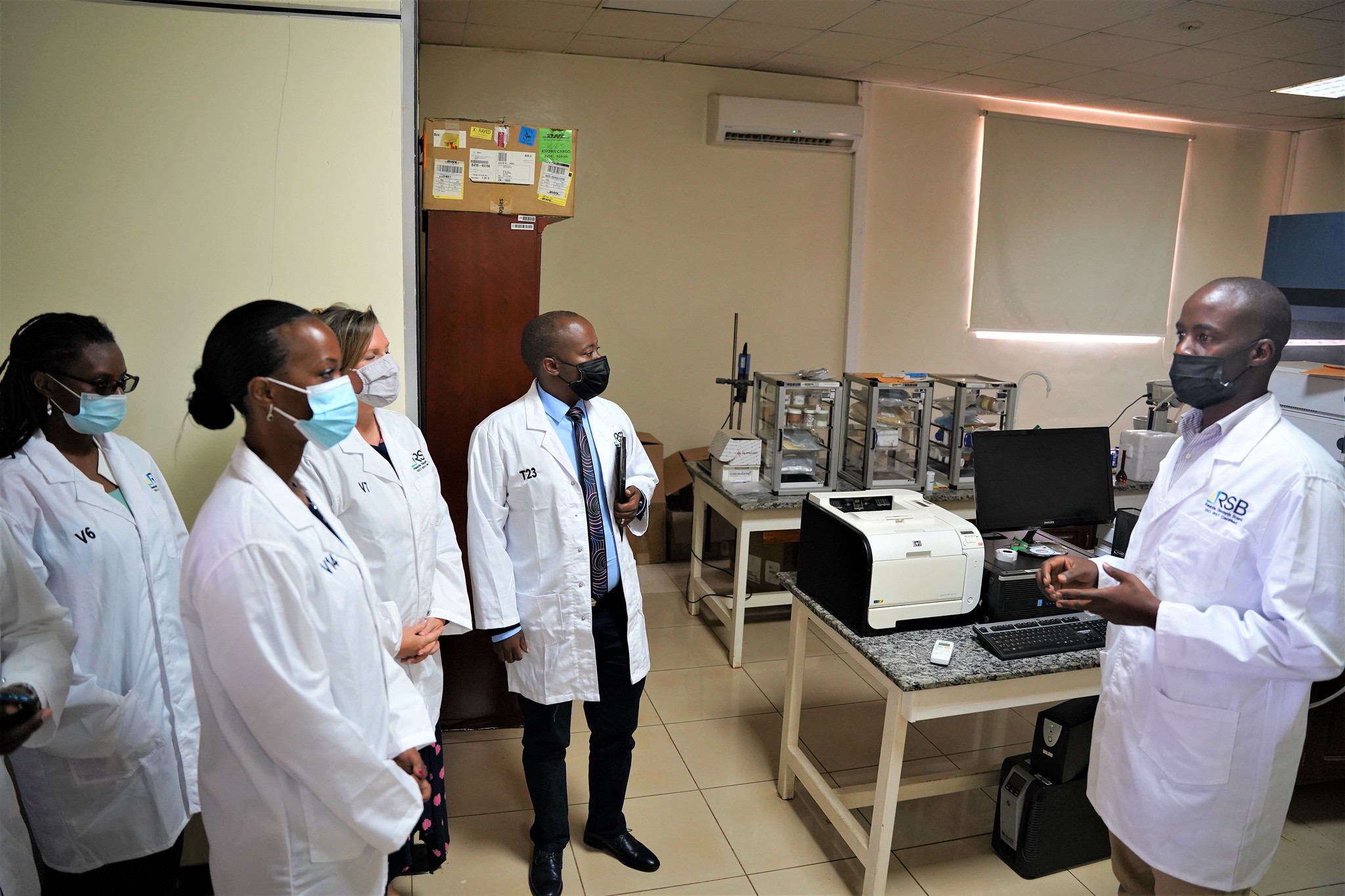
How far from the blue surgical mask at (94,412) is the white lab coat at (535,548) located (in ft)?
2.78

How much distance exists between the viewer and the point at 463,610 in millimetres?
2188

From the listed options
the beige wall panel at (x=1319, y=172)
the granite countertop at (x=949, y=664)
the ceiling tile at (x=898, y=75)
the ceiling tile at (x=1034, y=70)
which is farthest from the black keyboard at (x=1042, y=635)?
the beige wall panel at (x=1319, y=172)

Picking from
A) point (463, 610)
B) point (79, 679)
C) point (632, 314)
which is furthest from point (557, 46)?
point (79, 679)

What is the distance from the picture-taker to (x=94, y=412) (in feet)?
5.39

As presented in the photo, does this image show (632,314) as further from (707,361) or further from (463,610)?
(463,610)

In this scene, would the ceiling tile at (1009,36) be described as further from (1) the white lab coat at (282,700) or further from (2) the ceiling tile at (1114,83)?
(1) the white lab coat at (282,700)

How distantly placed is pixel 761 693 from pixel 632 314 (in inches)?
102

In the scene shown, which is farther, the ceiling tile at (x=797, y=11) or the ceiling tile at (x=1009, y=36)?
the ceiling tile at (x=1009, y=36)

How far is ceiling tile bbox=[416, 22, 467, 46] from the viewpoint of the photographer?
416 centimetres

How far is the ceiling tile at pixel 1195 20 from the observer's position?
145 inches

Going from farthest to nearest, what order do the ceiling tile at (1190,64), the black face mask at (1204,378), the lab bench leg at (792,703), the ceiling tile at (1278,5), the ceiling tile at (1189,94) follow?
the ceiling tile at (1189,94), the ceiling tile at (1190,64), the ceiling tile at (1278,5), the lab bench leg at (792,703), the black face mask at (1204,378)

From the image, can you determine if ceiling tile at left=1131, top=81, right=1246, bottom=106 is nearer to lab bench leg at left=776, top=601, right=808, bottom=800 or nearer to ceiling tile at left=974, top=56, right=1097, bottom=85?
ceiling tile at left=974, top=56, right=1097, bottom=85

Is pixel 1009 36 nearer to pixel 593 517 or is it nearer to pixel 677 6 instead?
pixel 677 6

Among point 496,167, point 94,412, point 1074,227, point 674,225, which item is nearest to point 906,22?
point 674,225
